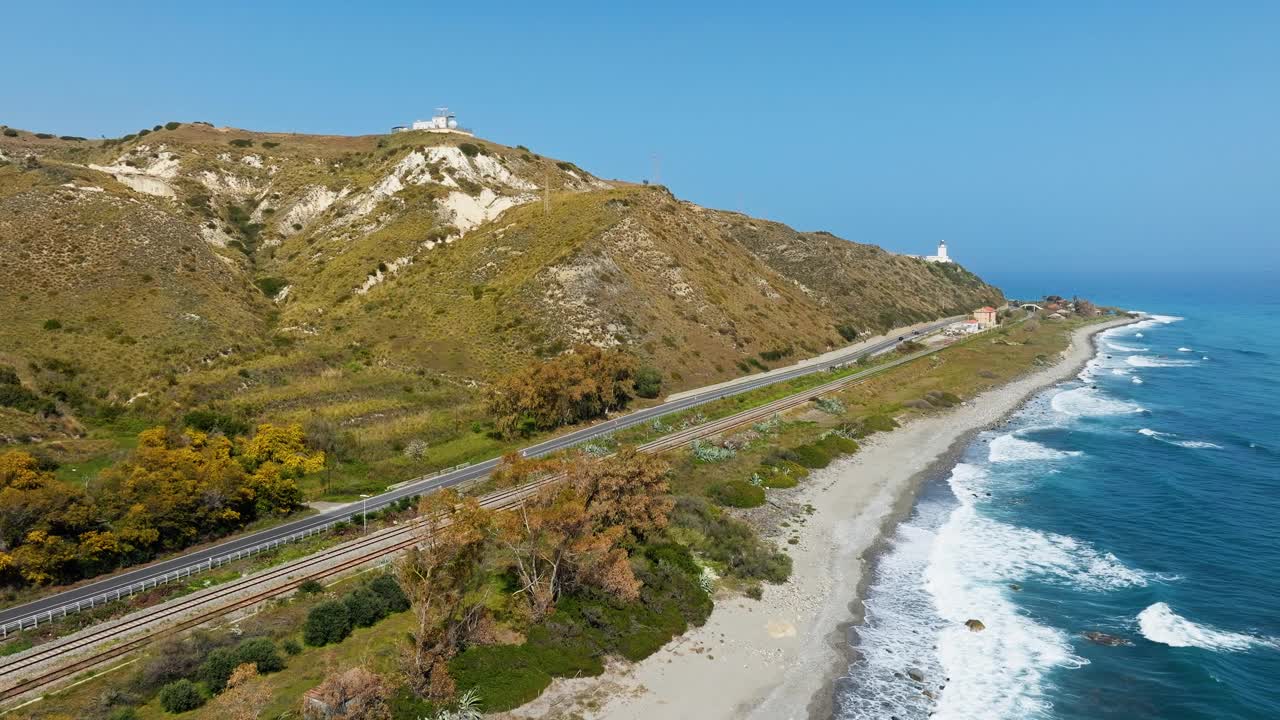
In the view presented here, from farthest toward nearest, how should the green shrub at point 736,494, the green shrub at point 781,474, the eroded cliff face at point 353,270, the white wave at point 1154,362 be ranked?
the white wave at point 1154,362
the eroded cliff face at point 353,270
the green shrub at point 781,474
the green shrub at point 736,494

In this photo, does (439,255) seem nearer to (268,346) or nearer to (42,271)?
(268,346)

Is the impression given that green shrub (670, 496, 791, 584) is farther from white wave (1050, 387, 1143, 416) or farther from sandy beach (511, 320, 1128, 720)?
white wave (1050, 387, 1143, 416)

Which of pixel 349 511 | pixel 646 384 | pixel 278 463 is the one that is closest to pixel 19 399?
pixel 278 463

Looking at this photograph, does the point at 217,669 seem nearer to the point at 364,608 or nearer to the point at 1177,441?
the point at 364,608

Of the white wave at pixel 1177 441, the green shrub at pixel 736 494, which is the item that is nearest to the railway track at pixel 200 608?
the green shrub at pixel 736 494

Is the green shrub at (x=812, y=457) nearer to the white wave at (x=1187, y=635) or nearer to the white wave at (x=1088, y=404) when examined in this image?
the white wave at (x=1187, y=635)
